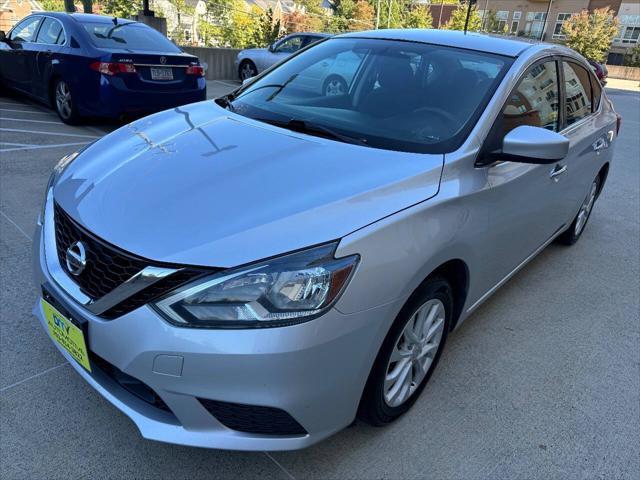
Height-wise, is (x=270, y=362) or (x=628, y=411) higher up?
(x=270, y=362)

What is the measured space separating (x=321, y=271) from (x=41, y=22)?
7.38m

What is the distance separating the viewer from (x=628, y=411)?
2508 millimetres

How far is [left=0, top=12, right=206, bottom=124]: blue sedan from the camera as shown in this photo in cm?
618

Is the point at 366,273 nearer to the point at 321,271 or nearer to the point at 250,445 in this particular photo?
the point at 321,271

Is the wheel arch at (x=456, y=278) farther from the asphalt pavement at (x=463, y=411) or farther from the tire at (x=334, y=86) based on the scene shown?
the tire at (x=334, y=86)

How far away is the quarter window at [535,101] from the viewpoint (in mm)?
2582

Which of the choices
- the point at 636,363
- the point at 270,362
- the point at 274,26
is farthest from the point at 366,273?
the point at 274,26

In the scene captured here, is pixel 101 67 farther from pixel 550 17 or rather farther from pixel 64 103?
pixel 550 17

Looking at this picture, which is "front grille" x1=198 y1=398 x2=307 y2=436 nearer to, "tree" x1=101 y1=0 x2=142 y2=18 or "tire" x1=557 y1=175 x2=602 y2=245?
"tire" x1=557 y1=175 x2=602 y2=245

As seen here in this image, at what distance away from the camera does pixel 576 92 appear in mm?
3535

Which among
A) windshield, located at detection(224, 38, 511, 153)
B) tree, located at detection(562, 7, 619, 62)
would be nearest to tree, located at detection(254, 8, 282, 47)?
windshield, located at detection(224, 38, 511, 153)

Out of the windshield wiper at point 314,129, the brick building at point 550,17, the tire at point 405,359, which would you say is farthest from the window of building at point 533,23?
the tire at point 405,359

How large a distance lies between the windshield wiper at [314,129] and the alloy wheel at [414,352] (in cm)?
80

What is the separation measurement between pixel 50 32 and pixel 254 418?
702cm
